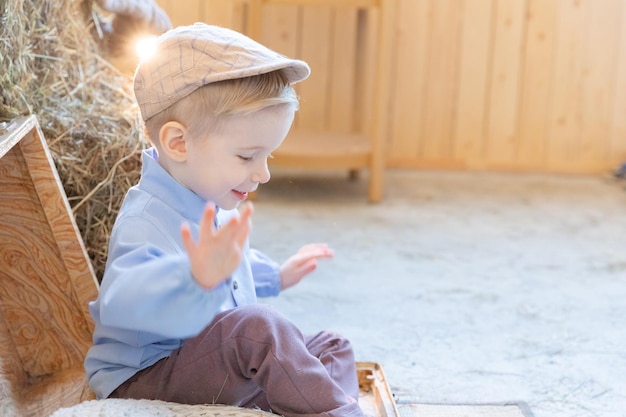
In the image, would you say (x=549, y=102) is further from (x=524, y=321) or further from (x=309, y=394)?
(x=309, y=394)

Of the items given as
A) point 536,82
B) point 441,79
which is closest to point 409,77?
point 441,79

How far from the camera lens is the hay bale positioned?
182 centimetres

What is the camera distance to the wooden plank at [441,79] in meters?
4.16

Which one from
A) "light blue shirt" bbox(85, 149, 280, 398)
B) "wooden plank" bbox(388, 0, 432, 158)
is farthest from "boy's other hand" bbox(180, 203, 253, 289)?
"wooden plank" bbox(388, 0, 432, 158)

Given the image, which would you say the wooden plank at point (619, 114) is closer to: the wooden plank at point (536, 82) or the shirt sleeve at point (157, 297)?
the wooden plank at point (536, 82)

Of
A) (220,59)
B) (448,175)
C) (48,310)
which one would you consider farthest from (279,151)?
(220,59)

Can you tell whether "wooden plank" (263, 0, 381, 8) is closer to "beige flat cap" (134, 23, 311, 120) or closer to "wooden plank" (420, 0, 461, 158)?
"wooden plank" (420, 0, 461, 158)

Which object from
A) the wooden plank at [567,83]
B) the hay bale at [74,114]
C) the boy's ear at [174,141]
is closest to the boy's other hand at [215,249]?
the boy's ear at [174,141]

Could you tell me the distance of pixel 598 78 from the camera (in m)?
4.24

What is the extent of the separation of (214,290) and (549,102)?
338 centimetres

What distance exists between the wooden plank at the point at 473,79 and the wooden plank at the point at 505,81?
0.03 meters

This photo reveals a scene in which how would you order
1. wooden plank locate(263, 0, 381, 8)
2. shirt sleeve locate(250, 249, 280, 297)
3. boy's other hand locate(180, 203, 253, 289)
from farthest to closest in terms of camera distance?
1. wooden plank locate(263, 0, 381, 8)
2. shirt sleeve locate(250, 249, 280, 297)
3. boy's other hand locate(180, 203, 253, 289)

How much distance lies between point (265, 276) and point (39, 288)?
16.0 inches

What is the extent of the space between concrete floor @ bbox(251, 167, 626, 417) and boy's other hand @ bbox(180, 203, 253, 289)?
745 millimetres
